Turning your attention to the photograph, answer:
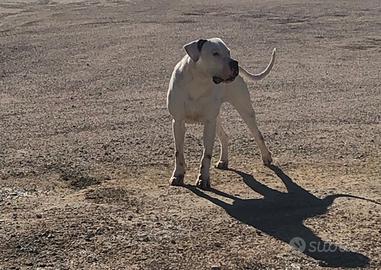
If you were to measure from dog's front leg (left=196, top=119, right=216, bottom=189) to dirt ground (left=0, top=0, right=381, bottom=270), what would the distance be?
15 centimetres

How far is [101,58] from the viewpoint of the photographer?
20984 mm

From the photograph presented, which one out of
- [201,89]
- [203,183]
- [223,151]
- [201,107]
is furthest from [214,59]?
[223,151]

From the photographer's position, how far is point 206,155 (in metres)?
9.26

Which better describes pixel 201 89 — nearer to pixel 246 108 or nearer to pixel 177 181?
pixel 177 181

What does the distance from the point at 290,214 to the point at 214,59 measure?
71.8 inches

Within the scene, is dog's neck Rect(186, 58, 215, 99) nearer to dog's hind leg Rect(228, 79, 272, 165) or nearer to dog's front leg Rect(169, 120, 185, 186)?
dog's front leg Rect(169, 120, 185, 186)

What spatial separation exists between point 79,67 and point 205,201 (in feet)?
36.9

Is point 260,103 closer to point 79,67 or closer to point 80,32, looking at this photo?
point 79,67

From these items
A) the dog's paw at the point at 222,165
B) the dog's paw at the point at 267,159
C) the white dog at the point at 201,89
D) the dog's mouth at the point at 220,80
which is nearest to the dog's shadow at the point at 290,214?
the white dog at the point at 201,89

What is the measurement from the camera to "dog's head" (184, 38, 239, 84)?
8922mm

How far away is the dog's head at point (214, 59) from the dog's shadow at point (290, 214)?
1.24 meters

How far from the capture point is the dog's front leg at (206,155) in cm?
920

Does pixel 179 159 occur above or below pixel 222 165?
above

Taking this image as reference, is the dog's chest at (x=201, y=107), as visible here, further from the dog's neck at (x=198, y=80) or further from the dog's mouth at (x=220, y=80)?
the dog's mouth at (x=220, y=80)
